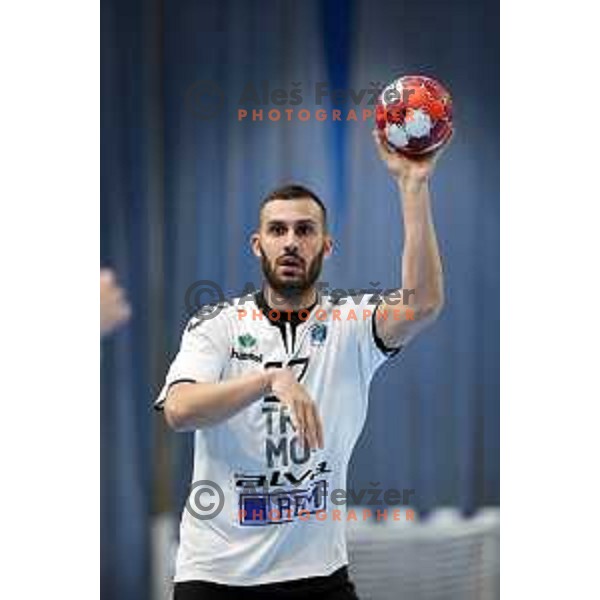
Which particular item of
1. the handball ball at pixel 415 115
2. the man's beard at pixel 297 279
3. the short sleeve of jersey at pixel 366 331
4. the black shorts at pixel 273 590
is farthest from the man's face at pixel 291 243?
the black shorts at pixel 273 590

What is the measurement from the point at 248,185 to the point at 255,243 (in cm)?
12

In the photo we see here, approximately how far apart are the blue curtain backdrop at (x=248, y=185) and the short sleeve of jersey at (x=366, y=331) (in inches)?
1.2

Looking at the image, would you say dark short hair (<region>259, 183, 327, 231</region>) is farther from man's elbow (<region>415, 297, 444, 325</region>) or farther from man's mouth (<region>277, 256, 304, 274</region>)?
man's elbow (<region>415, 297, 444, 325</region>)

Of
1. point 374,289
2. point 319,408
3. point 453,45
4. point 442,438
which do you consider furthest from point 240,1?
point 442,438

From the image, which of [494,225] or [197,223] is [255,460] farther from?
[494,225]

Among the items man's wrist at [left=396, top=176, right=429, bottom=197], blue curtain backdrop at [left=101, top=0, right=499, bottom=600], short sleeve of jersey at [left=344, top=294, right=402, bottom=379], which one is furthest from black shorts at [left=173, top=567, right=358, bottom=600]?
man's wrist at [left=396, top=176, right=429, bottom=197]

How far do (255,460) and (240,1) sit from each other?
0.95 meters

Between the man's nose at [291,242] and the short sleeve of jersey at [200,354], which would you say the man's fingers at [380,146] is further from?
the short sleeve of jersey at [200,354]

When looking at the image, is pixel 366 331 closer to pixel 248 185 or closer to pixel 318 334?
pixel 318 334

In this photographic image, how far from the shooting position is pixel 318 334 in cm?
231

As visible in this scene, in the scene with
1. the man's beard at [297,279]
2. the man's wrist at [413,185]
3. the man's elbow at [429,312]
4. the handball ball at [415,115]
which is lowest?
the man's elbow at [429,312]

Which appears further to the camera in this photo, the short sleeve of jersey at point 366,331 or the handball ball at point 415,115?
the short sleeve of jersey at point 366,331

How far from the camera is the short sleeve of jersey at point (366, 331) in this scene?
2320mm

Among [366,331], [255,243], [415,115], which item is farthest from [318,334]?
[415,115]
